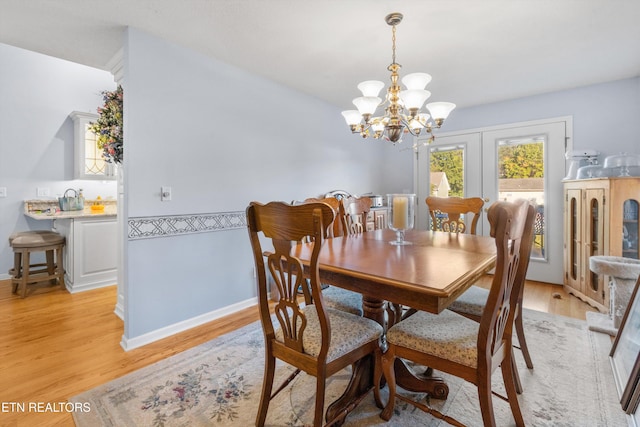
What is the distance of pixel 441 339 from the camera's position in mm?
1252

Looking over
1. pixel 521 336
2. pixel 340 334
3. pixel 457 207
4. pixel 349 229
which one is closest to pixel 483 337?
pixel 340 334

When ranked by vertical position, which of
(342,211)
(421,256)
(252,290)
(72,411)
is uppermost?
(342,211)

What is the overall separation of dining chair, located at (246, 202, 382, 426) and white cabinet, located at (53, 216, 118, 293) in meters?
3.19

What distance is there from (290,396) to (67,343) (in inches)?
72.6

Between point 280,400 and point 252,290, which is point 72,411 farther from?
point 252,290

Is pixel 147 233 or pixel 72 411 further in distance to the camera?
pixel 147 233

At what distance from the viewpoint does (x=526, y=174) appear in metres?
3.76

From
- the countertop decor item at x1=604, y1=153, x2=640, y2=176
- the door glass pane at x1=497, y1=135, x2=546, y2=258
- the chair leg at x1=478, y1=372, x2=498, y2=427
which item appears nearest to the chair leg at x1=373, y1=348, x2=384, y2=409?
the chair leg at x1=478, y1=372, x2=498, y2=427

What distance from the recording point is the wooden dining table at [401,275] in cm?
110

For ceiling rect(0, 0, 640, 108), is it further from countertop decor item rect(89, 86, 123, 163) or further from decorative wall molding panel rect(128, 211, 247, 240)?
decorative wall molding panel rect(128, 211, 247, 240)

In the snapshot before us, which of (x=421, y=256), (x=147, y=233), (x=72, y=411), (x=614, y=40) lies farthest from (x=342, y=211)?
(x=614, y=40)

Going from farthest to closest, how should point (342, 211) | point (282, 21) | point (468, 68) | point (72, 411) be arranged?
point (468, 68) < point (342, 211) < point (282, 21) < point (72, 411)

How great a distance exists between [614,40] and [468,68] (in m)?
1.04

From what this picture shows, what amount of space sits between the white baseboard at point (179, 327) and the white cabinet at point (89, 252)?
175cm
